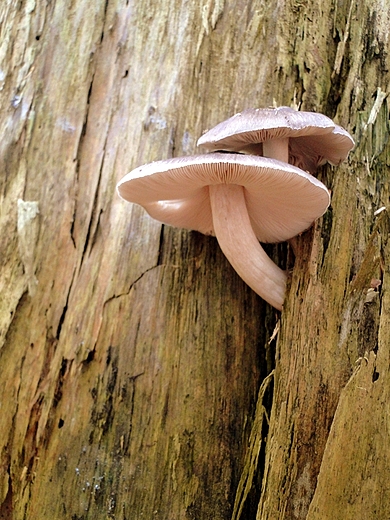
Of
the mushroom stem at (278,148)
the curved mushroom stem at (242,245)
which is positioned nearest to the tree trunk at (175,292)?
the curved mushroom stem at (242,245)

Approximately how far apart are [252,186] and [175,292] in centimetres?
75

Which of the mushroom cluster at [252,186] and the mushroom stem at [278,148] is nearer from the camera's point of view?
the mushroom cluster at [252,186]

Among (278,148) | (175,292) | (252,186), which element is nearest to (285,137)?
(278,148)

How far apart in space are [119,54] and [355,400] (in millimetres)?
2628

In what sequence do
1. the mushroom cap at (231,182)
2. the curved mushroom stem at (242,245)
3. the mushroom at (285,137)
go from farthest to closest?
the curved mushroom stem at (242,245)
the mushroom at (285,137)
the mushroom cap at (231,182)

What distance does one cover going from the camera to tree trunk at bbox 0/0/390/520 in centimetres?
204

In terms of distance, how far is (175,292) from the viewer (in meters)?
2.49

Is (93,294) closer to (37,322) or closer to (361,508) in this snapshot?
(37,322)

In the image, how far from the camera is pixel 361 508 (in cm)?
183

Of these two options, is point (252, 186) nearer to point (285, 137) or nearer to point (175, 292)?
point (285, 137)

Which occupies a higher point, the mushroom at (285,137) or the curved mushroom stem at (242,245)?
the mushroom at (285,137)

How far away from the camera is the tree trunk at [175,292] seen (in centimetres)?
204

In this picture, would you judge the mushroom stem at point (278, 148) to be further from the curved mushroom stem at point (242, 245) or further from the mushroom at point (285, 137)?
the curved mushroom stem at point (242, 245)

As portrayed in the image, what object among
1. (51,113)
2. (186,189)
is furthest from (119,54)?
(186,189)
